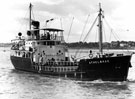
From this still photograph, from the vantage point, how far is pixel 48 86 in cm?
3048

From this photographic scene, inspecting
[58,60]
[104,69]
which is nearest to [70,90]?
[104,69]

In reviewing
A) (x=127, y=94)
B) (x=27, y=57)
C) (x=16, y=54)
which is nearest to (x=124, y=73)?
(x=127, y=94)

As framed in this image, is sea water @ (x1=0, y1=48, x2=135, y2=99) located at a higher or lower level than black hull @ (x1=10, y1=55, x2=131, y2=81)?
lower

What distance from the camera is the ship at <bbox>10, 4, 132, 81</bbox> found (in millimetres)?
31125

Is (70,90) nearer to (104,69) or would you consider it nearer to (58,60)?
(104,69)

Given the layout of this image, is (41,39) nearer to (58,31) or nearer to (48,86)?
(58,31)

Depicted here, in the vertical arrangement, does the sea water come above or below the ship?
below

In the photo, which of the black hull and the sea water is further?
the black hull

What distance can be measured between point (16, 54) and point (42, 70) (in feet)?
39.7

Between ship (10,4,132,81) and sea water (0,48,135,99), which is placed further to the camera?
ship (10,4,132,81)

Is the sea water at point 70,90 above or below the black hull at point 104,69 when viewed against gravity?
below

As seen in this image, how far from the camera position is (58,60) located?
40156 mm

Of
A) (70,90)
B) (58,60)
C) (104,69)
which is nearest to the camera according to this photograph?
(70,90)

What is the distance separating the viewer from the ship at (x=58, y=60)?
31.1 m
